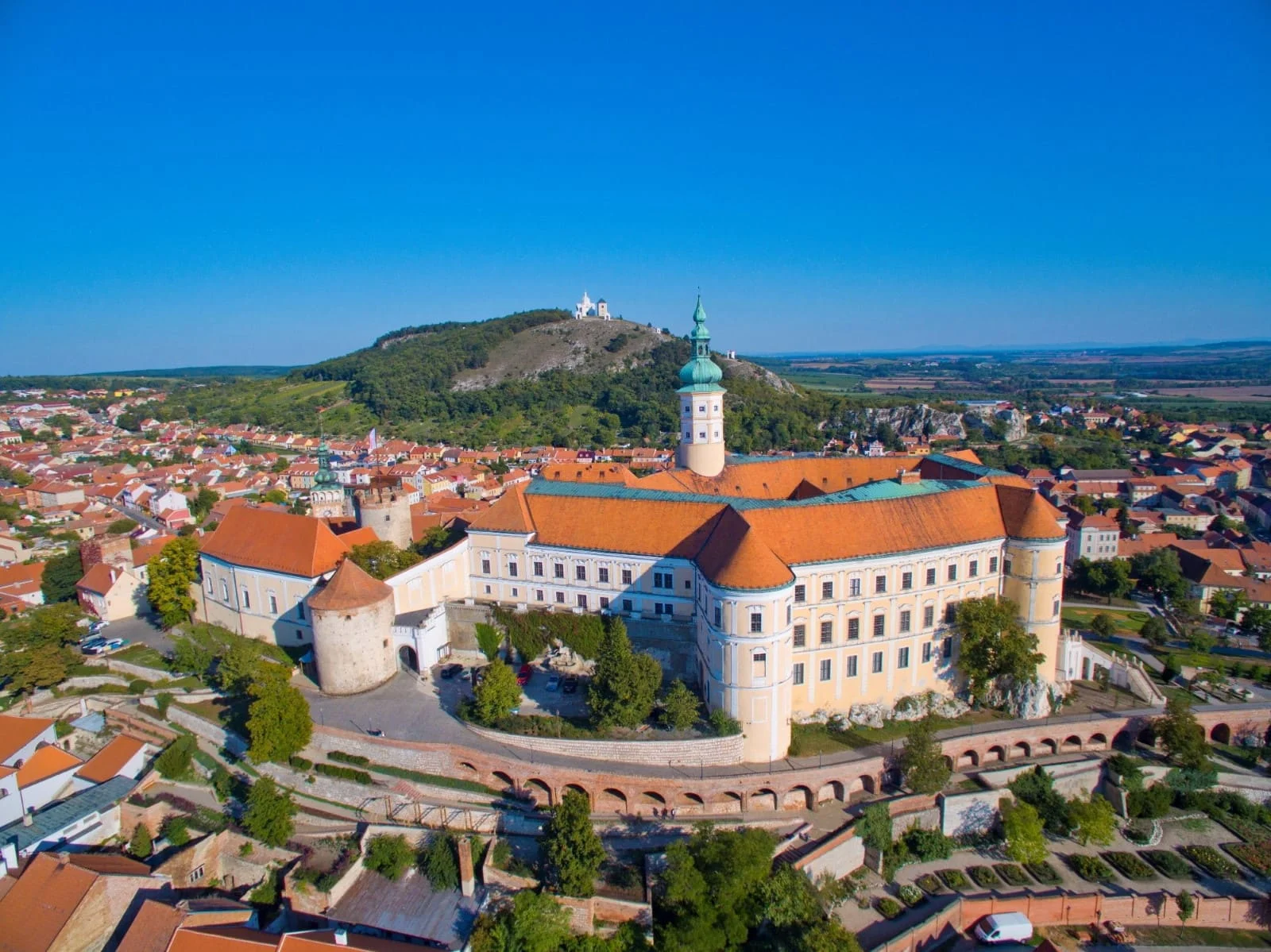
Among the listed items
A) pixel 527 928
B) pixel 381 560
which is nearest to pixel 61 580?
pixel 381 560

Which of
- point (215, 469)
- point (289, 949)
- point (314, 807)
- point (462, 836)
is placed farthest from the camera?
point (215, 469)

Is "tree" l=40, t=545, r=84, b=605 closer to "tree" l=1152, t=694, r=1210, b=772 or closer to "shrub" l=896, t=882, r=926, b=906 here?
"shrub" l=896, t=882, r=926, b=906

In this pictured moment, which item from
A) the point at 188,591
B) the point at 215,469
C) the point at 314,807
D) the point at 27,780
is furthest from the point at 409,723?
the point at 215,469

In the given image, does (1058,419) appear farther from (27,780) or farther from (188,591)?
(27,780)

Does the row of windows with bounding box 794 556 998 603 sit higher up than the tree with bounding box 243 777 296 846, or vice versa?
the row of windows with bounding box 794 556 998 603

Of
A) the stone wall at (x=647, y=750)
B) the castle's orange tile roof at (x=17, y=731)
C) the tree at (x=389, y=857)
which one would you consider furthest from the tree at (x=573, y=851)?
the castle's orange tile roof at (x=17, y=731)

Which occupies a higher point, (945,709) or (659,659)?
(659,659)

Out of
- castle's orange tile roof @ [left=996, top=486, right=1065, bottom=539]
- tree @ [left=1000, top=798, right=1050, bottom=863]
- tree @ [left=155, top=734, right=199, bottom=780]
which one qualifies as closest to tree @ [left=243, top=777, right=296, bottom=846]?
tree @ [left=155, top=734, right=199, bottom=780]
